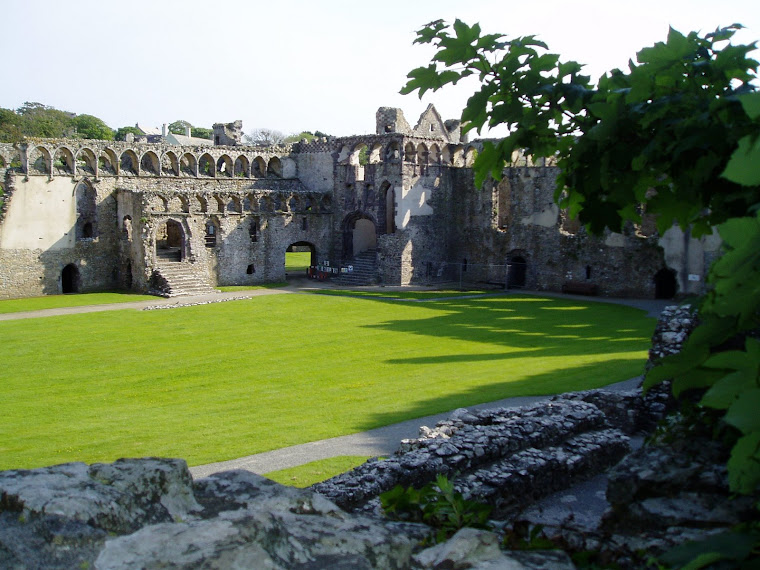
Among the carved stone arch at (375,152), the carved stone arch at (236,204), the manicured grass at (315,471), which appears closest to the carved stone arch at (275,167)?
the carved stone arch at (375,152)

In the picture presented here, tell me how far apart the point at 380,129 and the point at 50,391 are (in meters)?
32.8

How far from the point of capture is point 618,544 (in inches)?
165

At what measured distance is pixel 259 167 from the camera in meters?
46.2

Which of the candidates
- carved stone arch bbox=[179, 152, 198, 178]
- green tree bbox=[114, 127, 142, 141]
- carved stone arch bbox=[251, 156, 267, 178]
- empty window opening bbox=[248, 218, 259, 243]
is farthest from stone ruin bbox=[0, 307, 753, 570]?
green tree bbox=[114, 127, 142, 141]

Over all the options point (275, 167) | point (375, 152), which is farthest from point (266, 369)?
point (275, 167)

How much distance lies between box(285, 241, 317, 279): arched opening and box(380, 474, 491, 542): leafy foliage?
126ft

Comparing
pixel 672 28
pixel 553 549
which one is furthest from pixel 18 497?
pixel 672 28

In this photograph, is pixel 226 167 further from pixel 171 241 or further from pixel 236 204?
pixel 171 241

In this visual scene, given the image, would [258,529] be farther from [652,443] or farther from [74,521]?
[652,443]

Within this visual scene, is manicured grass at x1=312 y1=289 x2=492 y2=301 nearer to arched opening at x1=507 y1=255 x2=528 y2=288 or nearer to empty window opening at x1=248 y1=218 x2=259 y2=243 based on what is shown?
arched opening at x1=507 y1=255 x2=528 y2=288

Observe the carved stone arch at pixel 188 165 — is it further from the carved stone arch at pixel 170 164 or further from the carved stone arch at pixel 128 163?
the carved stone arch at pixel 128 163

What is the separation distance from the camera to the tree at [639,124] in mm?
Result: 3514

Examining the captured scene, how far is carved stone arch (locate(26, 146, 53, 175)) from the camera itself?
117 ft

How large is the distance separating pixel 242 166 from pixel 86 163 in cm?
992
